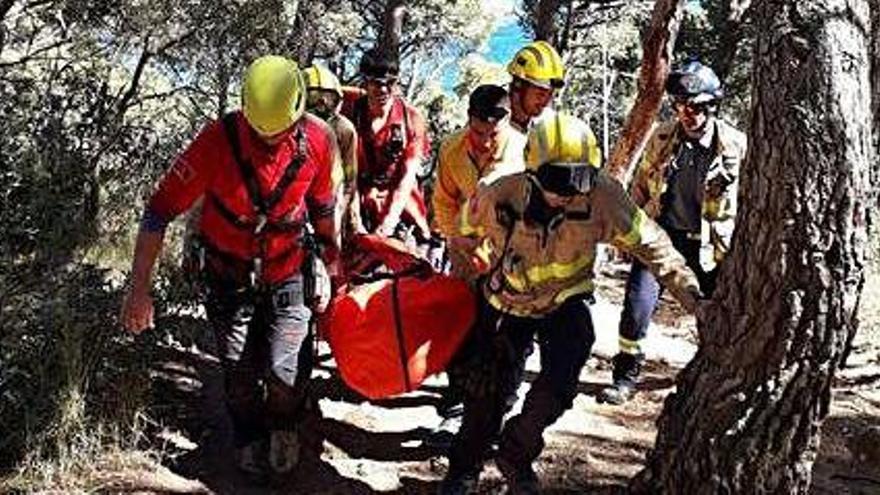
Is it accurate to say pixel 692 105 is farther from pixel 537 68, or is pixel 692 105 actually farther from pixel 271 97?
pixel 271 97

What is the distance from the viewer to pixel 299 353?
5.07 m

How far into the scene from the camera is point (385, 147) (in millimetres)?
6512

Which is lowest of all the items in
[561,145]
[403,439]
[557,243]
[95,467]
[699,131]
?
[95,467]

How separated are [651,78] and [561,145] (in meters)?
4.99

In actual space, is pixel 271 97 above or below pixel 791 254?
above

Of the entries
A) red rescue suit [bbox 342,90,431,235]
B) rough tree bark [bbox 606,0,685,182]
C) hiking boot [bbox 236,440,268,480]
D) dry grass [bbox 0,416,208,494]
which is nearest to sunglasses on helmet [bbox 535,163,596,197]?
hiking boot [bbox 236,440,268,480]

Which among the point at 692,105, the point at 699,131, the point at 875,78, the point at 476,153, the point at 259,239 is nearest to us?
the point at 875,78

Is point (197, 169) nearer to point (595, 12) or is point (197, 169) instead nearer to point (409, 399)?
point (409, 399)

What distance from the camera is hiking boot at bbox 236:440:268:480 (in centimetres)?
504

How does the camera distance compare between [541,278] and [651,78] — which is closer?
[541,278]

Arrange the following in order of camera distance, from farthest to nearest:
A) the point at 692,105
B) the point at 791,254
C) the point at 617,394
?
the point at 617,394 < the point at 692,105 < the point at 791,254

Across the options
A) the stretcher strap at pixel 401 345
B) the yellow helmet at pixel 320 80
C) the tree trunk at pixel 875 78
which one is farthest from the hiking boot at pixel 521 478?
the yellow helmet at pixel 320 80

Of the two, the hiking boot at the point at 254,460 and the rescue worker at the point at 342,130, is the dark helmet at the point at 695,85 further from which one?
the hiking boot at the point at 254,460

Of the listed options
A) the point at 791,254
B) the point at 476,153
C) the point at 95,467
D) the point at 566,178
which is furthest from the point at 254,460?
the point at 791,254
